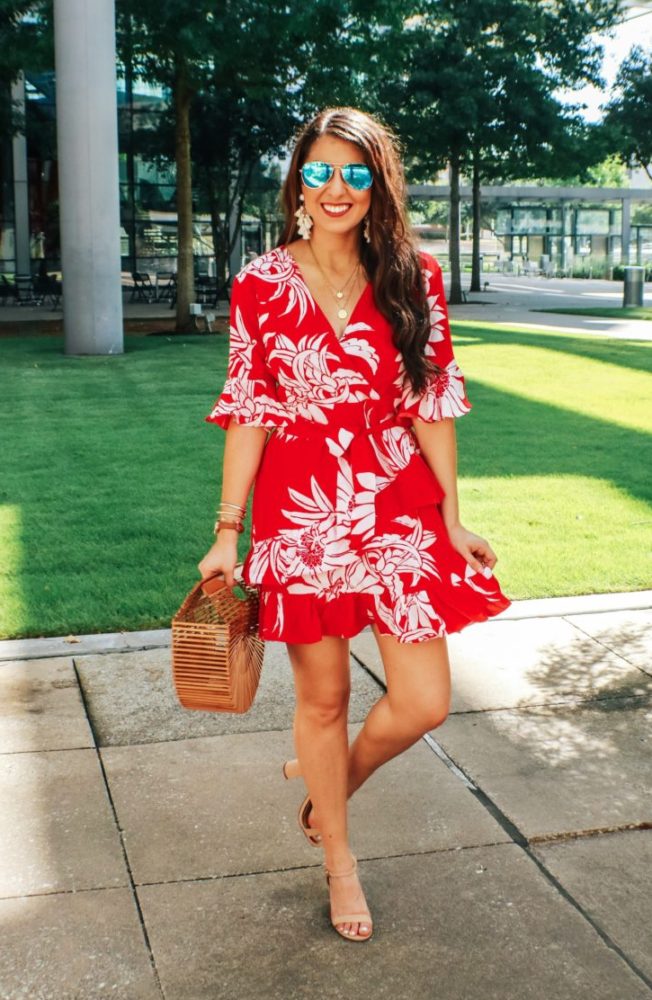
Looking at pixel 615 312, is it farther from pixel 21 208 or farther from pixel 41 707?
pixel 41 707

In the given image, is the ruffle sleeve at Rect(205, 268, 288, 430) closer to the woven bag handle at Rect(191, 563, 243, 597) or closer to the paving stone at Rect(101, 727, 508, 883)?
the woven bag handle at Rect(191, 563, 243, 597)

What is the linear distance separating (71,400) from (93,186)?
17.1 ft

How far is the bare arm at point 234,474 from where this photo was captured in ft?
10.1

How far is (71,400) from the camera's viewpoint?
1344 cm

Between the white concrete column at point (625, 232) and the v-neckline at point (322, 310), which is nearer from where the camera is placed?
the v-neckline at point (322, 310)

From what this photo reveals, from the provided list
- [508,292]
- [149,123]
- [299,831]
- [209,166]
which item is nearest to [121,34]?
[209,166]

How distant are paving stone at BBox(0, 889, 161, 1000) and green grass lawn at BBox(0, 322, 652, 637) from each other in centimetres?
244

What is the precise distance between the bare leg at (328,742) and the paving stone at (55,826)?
62 centimetres

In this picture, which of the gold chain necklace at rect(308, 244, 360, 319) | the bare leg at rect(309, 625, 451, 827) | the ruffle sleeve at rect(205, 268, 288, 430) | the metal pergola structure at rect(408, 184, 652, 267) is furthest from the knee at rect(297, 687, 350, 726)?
the metal pergola structure at rect(408, 184, 652, 267)

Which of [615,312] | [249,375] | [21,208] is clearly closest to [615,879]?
[249,375]

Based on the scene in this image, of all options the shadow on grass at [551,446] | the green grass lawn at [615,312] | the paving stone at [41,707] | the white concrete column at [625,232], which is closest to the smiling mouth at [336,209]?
the paving stone at [41,707]

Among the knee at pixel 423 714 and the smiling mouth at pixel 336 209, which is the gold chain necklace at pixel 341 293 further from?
the knee at pixel 423 714

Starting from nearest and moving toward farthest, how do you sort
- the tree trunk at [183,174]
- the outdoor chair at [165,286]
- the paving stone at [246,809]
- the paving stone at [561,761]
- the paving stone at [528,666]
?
the paving stone at [246,809] → the paving stone at [561,761] → the paving stone at [528,666] → the tree trunk at [183,174] → the outdoor chair at [165,286]

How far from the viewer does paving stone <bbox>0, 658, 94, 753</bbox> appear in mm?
4254
